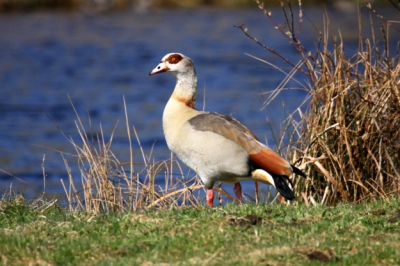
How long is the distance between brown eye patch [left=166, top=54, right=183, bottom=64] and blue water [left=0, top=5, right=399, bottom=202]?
4.05 metres

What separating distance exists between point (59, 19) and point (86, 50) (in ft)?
21.4

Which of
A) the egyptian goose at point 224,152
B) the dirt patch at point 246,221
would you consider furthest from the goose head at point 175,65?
the dirt patch at point 246,221

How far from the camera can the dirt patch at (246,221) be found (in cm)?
495

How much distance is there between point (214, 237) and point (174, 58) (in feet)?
8.46

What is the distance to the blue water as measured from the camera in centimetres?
1627

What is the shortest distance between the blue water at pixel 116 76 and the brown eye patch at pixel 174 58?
13.3 ft

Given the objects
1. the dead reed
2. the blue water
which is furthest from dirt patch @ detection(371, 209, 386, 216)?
the blue water

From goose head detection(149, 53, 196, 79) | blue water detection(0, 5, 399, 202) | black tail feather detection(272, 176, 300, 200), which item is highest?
goose head detection(149, 53, 196, 79)

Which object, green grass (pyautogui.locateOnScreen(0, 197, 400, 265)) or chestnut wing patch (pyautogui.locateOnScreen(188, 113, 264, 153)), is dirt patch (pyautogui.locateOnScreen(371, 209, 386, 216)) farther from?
chestnut wing patch (pyautogui.locateOnScreen(188, 113, 264, 153))

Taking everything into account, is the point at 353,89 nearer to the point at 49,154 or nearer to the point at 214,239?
the point at 214,239

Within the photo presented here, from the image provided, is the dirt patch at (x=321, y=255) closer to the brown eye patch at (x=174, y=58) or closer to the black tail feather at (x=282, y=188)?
the black tail feather at (x=282, y=188)

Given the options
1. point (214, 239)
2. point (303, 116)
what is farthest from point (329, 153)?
point (214, 239)

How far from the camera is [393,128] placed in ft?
23.0

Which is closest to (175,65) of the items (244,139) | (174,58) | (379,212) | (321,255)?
(174,58)
